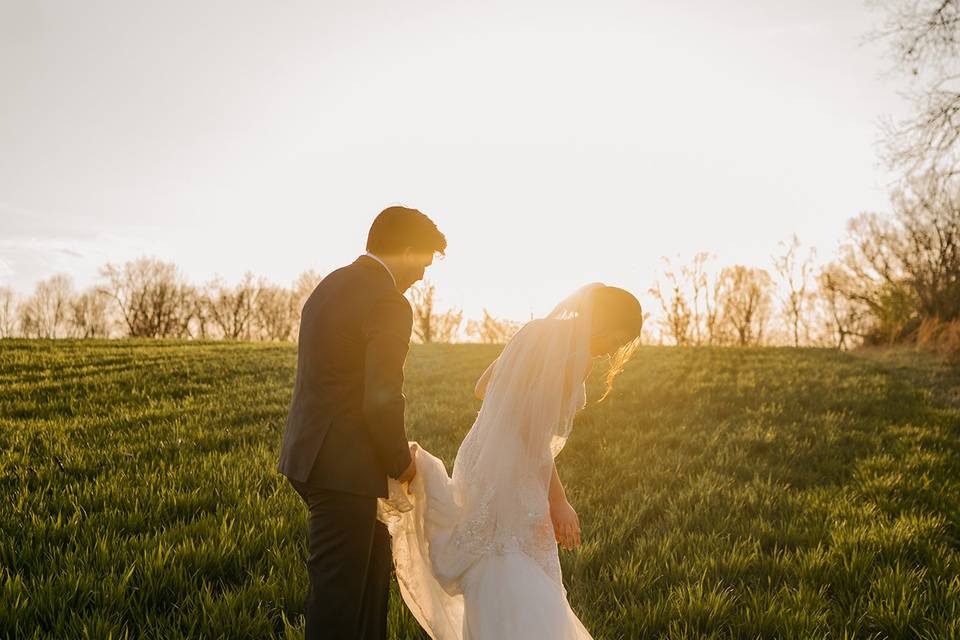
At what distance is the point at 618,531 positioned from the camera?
5.15 meters

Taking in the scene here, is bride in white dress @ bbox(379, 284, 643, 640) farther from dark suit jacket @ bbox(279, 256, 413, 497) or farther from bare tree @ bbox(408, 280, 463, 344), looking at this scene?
bare tree @ bbox(408, 280, 463, 344)

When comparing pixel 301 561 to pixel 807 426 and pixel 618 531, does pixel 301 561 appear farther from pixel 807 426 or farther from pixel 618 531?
pixel 807 426

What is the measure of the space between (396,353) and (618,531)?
3.64 meters

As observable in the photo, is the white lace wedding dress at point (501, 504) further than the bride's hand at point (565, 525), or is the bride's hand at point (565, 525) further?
the bride's hand at point (565, 525)

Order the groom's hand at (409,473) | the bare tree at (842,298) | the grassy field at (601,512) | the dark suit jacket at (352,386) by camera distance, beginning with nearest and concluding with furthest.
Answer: the dark suit jacket at (352,386), the groom's hand at (409,473), the grassy field at (601,512), the bare tree at (842,298)

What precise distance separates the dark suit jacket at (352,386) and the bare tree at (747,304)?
5744cm

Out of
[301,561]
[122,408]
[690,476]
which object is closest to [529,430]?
[301,561]

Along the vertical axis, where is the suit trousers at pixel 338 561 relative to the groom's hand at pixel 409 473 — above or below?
below

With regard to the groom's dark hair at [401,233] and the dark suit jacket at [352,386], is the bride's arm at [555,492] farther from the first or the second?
the groom's dark hair at [401,233]

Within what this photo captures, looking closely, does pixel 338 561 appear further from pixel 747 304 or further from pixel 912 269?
pixel 747 304

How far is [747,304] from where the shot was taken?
56969 mm

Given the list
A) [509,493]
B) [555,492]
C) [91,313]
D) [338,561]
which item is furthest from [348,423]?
[91,313]

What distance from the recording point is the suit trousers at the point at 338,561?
255cm

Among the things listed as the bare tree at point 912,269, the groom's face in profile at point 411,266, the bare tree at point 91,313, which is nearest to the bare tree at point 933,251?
the bare tree at point 912,269
